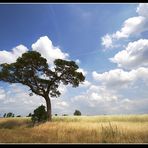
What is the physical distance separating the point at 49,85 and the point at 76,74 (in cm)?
362

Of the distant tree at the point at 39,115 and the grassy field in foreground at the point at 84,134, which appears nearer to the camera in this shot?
the grassy field in foreground at the point at 84,134

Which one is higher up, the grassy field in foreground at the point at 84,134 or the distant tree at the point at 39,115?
the distant tree at the point at 39,115

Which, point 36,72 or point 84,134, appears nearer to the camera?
point 84,134

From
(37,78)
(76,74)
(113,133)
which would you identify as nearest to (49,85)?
(37,78)

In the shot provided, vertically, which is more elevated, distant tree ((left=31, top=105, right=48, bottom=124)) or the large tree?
the large tree

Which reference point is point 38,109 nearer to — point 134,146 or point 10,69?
point 10,69

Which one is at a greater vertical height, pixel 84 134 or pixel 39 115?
pixel 39 115

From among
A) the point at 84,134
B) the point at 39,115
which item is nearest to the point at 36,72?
the point at 39,115

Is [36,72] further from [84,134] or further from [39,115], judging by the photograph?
[84,134]

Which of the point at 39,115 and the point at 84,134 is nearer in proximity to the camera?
the point at 84,134

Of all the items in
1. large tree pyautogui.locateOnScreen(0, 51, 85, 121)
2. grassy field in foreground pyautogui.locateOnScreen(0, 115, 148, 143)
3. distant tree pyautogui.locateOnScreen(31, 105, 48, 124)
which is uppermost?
large tree pyautogui.locateOnScreen(0, 51, 85, 121)

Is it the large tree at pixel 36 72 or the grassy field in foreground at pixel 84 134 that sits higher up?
the large tree at pixel 36 72

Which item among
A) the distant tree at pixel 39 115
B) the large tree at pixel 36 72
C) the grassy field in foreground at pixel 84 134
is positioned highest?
the large tree at pixel 36 72

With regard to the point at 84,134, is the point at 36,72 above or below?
above
